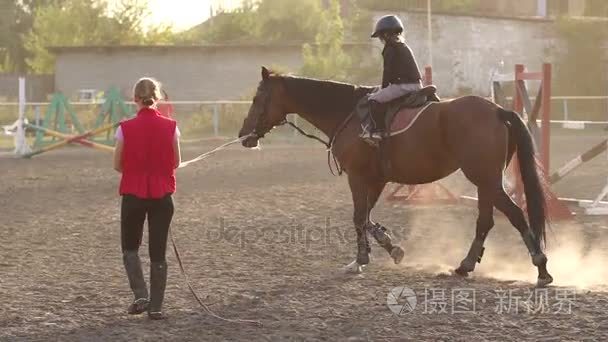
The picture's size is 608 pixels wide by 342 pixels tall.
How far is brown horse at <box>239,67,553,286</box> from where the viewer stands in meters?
7.58

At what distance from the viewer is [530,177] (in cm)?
761

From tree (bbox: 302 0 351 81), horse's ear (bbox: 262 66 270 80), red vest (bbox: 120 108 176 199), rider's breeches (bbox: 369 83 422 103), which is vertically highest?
tree (bbox: 302 0 351 81)

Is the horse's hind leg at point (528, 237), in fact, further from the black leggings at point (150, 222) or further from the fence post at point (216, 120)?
the fence post at point (216, 120)

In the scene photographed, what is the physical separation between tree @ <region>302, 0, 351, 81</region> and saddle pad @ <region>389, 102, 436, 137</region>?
2438 centimetres

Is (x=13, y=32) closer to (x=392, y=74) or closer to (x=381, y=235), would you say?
→ (x=392, y=74)

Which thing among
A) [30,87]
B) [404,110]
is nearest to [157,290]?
[404,110]

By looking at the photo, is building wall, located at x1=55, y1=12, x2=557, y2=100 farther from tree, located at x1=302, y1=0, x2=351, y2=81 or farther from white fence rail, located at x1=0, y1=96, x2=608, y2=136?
white fence rail, located at x1=0, y1=96, x2=608, y2=136

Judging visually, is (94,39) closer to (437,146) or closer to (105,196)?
(105,196)

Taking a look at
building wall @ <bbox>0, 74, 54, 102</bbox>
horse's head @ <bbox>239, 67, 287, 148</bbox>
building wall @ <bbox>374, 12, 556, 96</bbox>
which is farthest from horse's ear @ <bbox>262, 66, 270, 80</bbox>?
building wall @ <bbox>0, 74, 54, 102</bbox>

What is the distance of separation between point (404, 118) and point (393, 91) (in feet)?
0.84

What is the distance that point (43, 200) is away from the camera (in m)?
14.1

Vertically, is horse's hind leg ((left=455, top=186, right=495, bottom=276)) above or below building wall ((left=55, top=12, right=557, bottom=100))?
below

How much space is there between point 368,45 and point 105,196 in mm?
25710

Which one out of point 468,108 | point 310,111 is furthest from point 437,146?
point 310,111
